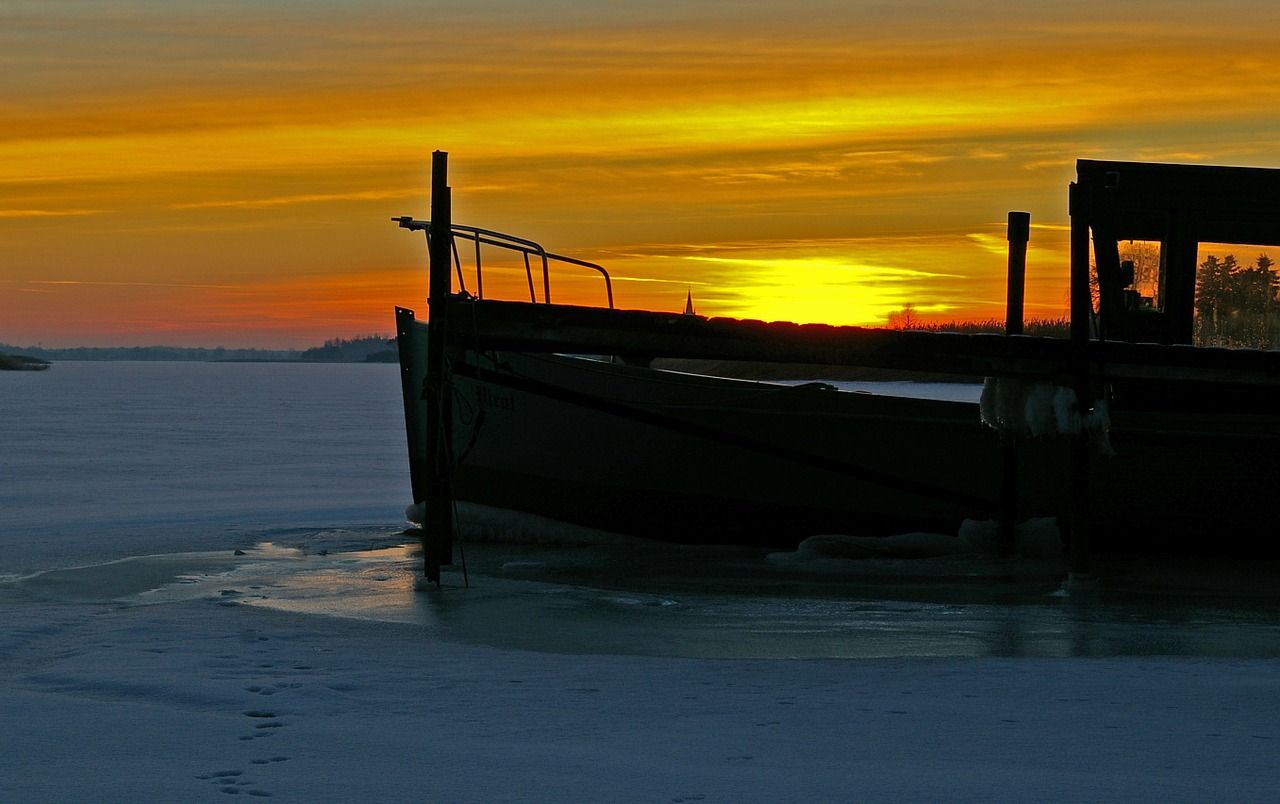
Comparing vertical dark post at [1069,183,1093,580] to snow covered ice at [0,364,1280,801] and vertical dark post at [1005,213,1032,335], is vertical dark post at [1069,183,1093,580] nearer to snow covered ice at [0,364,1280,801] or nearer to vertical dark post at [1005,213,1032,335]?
snow covered ice at [0,364,1280,801]

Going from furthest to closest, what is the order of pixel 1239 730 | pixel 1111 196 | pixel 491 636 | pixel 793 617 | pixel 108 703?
pixel 1111 196
pixel 793 617
pixel 491 636
pixel 108 703
pixel 1239 730

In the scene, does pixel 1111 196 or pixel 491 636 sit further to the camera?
pixel 1111 196

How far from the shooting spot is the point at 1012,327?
12.5m

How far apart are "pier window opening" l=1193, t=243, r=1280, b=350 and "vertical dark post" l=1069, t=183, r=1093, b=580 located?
1.56 meters

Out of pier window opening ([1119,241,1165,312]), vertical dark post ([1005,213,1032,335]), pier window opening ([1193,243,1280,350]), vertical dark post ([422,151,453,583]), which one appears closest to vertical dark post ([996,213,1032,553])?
vertical dark post ([1005,213,1032,335])

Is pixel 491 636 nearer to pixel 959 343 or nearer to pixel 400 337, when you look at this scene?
pixel 959 343

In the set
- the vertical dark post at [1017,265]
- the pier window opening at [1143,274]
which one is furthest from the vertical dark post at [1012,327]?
the pier window opening at [1143,274]

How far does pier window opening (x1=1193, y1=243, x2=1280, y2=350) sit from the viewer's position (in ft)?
37.6

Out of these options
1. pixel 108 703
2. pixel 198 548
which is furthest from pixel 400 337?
pixel 108 703

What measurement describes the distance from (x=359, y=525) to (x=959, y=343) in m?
6.90

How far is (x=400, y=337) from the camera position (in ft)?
43.6

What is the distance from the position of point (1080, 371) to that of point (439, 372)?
5037 mm

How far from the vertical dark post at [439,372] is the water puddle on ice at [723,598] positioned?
1.75ft

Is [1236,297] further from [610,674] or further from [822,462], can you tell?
[610,674]
